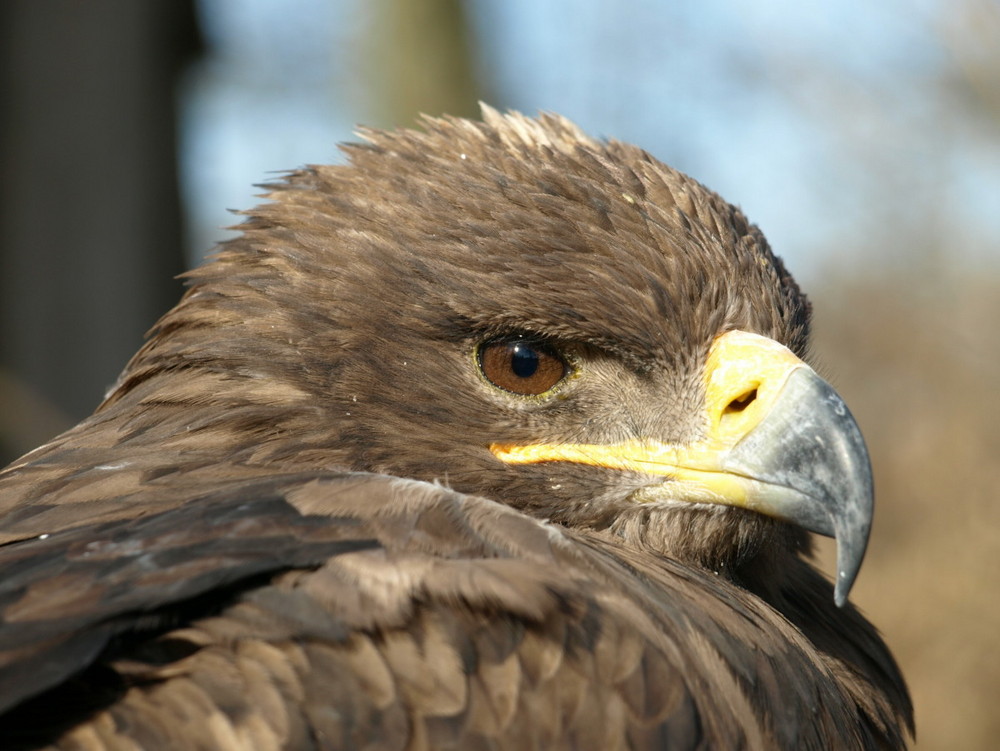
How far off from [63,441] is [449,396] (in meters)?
0.95

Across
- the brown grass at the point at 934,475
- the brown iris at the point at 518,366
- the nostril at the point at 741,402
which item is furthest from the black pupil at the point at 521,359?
the brown grass at the point at 934,475

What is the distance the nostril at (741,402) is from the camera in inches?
109

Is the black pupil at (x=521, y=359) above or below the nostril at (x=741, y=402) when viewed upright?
above

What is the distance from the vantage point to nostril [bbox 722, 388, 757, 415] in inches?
109

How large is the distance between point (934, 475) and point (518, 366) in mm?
6214

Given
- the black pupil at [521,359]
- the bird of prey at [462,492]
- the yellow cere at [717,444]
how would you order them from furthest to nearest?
the black pupil at [521,359] < the yellow cere at [717,444] < the bird of prey at [462,492]

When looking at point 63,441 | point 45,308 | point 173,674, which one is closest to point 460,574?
point 173,674

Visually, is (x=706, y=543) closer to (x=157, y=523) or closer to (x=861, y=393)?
(x=157, y=523)

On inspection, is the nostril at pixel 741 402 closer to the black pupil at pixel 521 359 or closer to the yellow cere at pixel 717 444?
the yellow cere at pixel 717 444

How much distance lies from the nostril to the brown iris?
1.36 ft

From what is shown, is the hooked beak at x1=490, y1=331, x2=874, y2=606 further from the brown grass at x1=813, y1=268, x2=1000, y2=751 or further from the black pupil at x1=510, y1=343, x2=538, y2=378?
the brown grass at x1=813, y1=268, x2=1000, y2=751

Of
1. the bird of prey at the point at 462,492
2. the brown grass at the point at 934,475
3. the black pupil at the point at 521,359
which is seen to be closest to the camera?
the bird of prey at the point at 462,492

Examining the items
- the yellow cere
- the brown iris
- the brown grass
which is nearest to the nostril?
the yellow cere

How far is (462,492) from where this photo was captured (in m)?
2.78
